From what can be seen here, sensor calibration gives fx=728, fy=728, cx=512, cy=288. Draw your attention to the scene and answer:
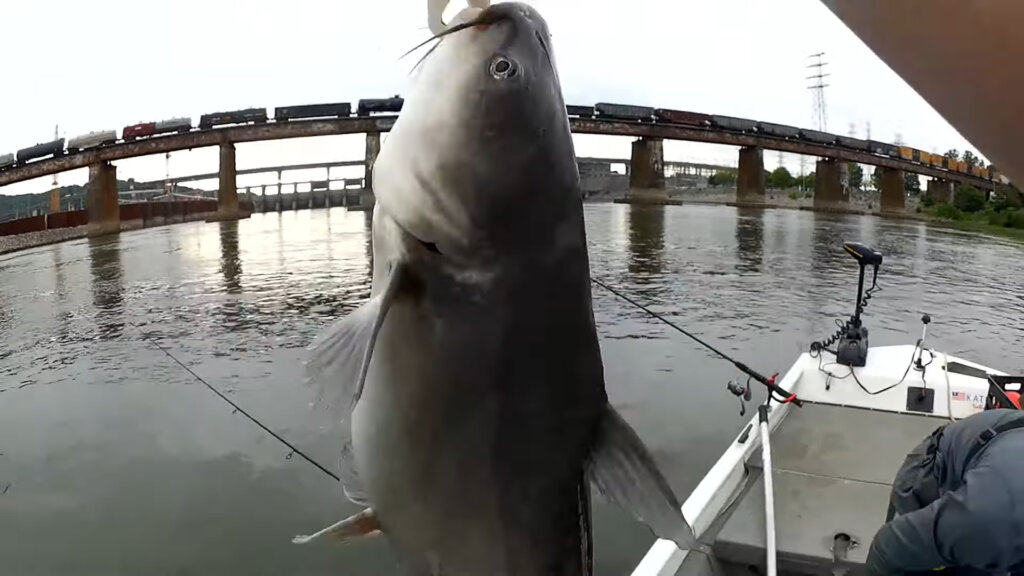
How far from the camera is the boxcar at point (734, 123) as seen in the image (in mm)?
51531

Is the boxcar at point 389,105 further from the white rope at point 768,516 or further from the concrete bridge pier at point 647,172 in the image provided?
the concrete bridge pier at point 647,172

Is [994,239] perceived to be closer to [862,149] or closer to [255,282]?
[862,149]

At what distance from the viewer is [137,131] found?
3891cm

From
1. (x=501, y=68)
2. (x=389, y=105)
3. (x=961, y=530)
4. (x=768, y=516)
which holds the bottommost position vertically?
(x=768, y=516)

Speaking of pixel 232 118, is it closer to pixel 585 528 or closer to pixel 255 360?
pixel 255 360

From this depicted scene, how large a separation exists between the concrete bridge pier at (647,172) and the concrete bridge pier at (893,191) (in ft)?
61.8

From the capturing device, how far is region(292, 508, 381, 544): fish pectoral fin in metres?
1.81

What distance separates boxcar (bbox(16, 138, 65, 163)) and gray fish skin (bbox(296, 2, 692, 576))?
4101 cm

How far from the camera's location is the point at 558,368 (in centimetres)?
172

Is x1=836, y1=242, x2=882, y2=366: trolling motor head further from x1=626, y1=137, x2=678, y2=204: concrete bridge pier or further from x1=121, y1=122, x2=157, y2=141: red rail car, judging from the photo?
x1=626, y1=137, x2=678, y2=204: concrete bridge pier

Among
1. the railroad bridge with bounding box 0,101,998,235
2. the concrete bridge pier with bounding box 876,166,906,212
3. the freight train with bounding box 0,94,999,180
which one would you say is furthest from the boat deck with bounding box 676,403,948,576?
the concrete bridge pier with bounding box 876,166,906,212

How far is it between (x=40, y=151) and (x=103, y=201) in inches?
139

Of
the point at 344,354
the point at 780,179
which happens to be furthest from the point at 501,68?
the point at 780,179

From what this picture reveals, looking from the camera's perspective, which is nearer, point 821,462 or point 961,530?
point 961,530
